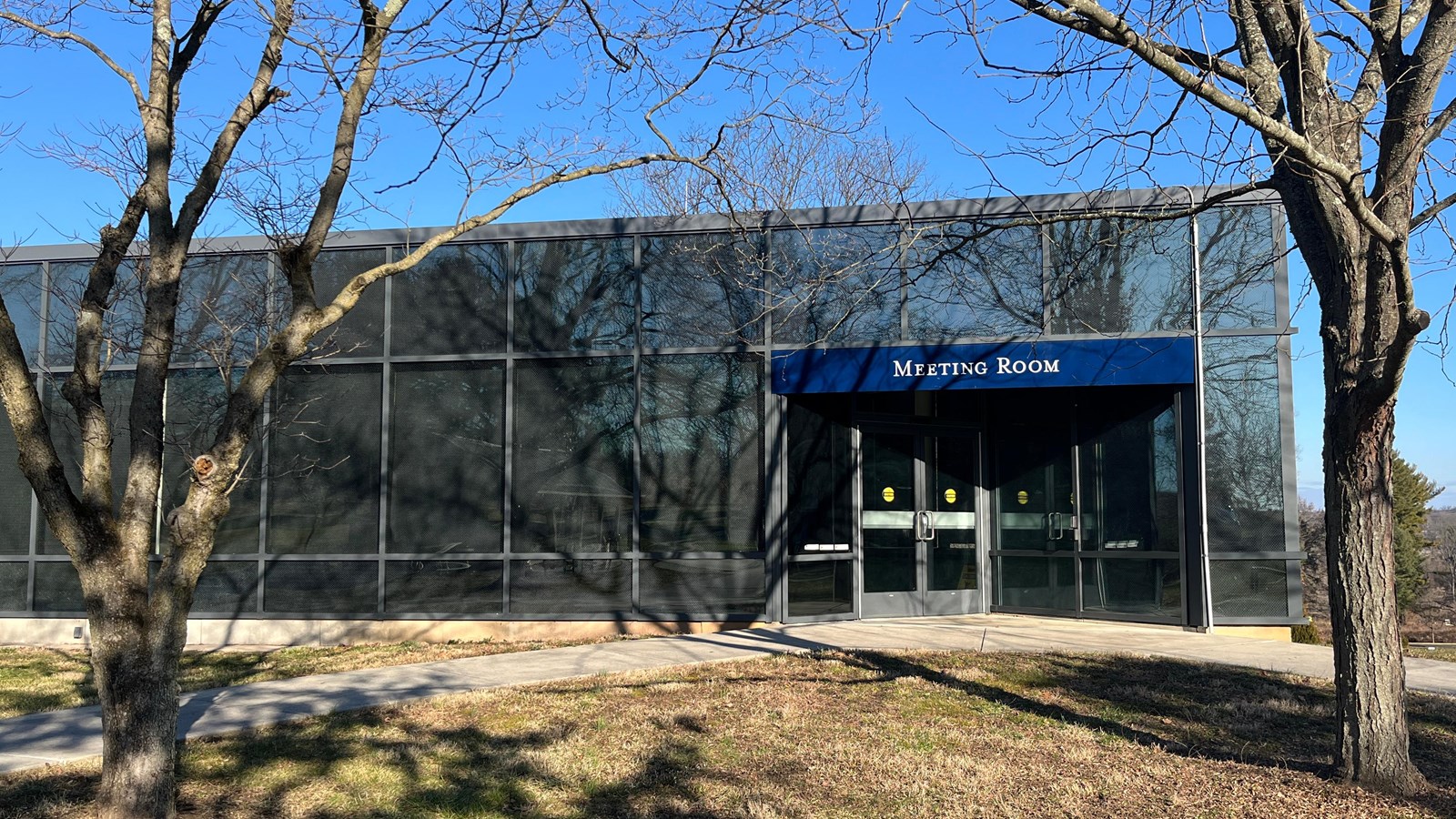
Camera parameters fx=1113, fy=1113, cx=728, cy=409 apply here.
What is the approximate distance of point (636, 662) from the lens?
10031 millimetres

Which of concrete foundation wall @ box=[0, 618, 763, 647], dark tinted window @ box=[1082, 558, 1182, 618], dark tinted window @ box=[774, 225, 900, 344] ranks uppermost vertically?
dark tinted window @ box=[774, 225, 900, 344]

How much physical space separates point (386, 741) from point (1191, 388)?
9.16m

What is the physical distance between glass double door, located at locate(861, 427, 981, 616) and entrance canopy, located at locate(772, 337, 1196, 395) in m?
1.13

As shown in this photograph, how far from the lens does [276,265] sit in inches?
517

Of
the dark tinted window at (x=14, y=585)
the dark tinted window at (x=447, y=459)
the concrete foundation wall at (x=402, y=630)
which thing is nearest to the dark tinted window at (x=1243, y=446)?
the concrete foundation wall at (x=402, y=630)

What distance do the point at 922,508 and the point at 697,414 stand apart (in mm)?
3103

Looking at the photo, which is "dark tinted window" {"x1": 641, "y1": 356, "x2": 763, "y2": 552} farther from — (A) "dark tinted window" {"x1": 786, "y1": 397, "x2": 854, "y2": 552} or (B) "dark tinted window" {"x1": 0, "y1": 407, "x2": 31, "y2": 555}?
(B) "dark tinted window" {"x1": 0, "y1": 407, "x2": 31, "y2": 555}

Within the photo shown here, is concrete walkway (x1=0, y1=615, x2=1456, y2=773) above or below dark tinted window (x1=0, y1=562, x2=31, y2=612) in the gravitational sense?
below

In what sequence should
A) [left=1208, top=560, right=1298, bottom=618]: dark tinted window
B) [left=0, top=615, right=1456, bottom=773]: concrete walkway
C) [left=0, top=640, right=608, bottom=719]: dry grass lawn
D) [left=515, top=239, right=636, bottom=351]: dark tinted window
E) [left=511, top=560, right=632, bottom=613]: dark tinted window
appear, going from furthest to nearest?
[left=515, top=239, right=636, bottom=351]: dark tinted window → [left=511, top=560, right=632, bottom=613]: dark tinted window → [left=1208, top=560, right=1298, bottom=618]: dark tinted window → [left=0, top=640, right=608, bottom=719]: dry grass lawn → [left=0, top=615, right=1456, bottom=773]: concrete walkway

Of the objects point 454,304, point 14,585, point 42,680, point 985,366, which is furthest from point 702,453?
point 14,585

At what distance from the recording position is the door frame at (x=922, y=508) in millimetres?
13055

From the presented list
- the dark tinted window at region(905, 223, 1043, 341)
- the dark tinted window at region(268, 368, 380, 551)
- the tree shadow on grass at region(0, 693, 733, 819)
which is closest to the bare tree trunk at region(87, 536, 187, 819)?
the tree shadow on grass at region(0, 693, 733, 819)

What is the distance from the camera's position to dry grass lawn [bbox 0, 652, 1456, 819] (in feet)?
19.0

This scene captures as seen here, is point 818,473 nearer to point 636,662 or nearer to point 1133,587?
point 636,662
